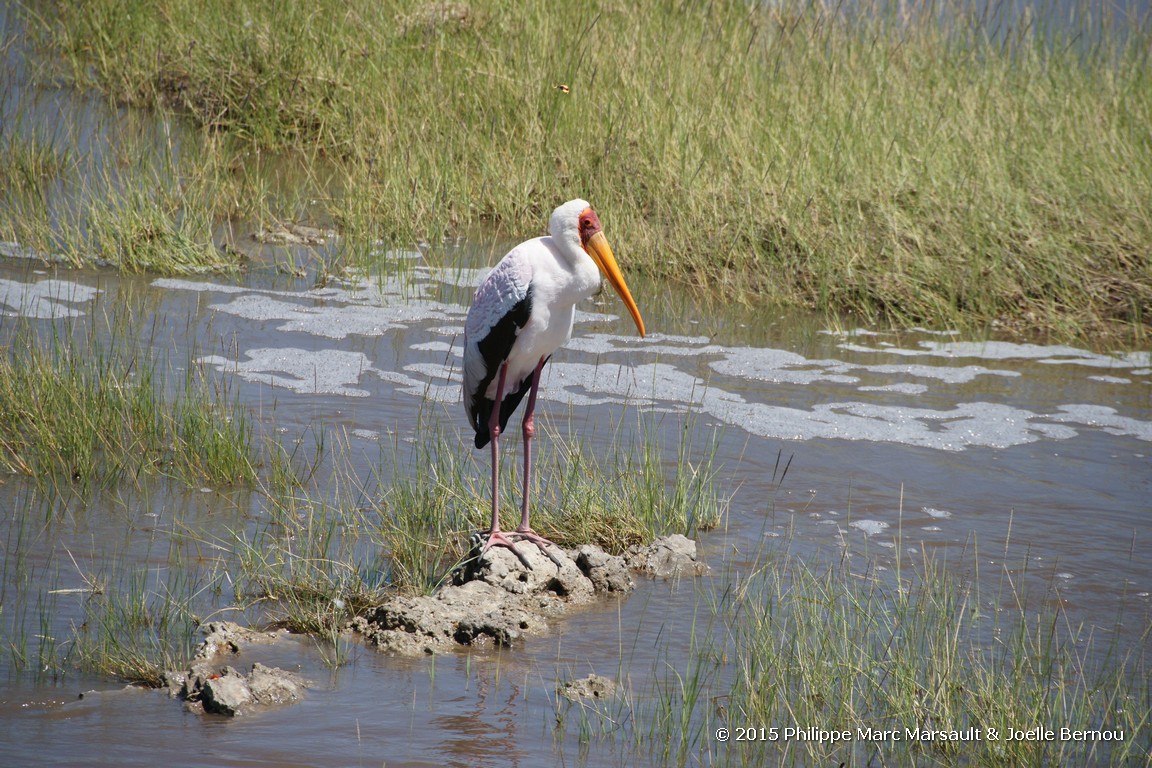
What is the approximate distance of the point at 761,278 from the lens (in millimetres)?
7824

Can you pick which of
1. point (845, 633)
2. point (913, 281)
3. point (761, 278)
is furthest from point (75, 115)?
point (845, 633)

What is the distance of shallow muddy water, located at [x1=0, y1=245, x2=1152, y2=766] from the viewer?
126 inches

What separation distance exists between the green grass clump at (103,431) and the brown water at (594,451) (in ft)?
0.36

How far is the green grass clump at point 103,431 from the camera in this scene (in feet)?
15.4

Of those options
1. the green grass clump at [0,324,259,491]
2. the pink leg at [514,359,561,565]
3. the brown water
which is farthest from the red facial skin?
the green grass clump at [0,324,259,491]

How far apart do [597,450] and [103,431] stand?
1.97 meters

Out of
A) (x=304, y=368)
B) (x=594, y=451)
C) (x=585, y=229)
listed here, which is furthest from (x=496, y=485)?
(x=304, y=368)

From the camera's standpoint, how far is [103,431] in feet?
15.9

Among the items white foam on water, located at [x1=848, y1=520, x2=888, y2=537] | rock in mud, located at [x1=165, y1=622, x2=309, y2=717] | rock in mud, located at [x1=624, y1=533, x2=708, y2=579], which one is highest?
white foam on water, located at [x1=848, y1=520, x2=888, y2=537]

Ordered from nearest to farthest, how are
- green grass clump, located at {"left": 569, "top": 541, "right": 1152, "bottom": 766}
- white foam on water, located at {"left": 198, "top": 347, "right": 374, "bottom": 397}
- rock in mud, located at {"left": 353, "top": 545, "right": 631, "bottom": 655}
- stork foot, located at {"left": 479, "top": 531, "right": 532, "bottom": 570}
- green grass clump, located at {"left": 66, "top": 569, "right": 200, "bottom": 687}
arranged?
green grass clump, located at {"left": 569, "top": 541, "right": 1152, "bottom": 766}, green grass clump, located at {"left": 66, "top": 569, "right": 200, "bottom": 687}, rock in mud, located at {"left": 353, "top": 545, "right": 631, "bottom": 655}, stork foot, located at {"left": 479, "top": 531, "right": 532, "bottom": 570}, white foam on water, located at {"left": 198, "top": 347, "right": 374, "bottom": 397}

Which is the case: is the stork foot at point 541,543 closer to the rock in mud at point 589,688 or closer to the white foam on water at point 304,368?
the rock in mud at point 589,688

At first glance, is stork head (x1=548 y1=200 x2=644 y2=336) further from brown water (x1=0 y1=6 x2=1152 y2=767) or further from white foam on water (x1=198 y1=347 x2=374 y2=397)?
white foam on water (x1=198 y1=347 x2=374 y2=397)

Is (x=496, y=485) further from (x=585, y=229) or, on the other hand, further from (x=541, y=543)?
(x=585, y=229)

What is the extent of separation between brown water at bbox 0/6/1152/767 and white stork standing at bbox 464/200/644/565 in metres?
0.57
